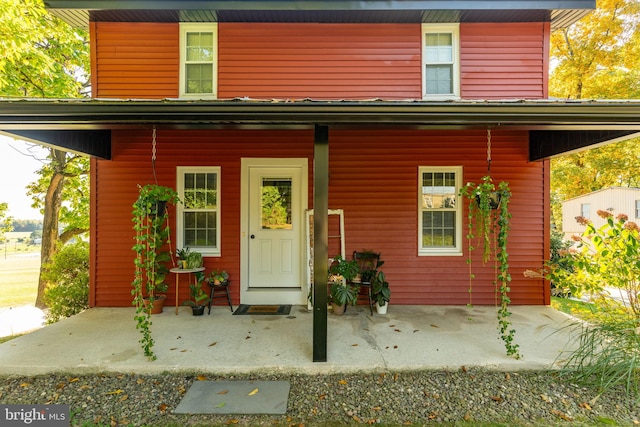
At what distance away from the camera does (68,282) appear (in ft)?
17.0

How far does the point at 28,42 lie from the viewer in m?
5.36

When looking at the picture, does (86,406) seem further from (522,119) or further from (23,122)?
(522,119)

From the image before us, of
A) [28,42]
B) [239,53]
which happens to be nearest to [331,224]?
[239,53]

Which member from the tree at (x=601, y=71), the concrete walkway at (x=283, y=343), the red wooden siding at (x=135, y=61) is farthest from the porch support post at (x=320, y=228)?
the tree at (x=601, y=71)

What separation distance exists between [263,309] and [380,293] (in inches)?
70.1

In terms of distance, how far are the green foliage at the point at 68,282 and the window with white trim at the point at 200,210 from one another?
1.94 meters

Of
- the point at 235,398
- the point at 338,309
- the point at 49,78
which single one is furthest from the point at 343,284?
the point at 49,78

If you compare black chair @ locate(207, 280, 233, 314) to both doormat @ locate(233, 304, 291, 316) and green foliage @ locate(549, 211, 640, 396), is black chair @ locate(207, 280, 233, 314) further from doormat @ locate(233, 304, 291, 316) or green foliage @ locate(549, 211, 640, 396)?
green foliage @ locate(549, 211, 640, 396)

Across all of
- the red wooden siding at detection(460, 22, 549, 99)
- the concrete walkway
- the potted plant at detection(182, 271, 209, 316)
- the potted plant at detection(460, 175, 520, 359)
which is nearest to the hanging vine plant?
the potted plant at detection(460, 175, 520, 359)

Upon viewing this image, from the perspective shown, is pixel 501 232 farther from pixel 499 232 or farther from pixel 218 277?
pixel 218 277

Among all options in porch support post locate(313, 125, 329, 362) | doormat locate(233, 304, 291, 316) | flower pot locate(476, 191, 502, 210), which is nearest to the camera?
porch support post locate(313, 125, 329, 362)

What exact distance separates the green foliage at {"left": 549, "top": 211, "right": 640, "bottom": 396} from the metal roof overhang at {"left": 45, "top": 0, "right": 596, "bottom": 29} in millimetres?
3524

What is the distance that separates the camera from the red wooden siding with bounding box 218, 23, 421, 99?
4973 millimetres

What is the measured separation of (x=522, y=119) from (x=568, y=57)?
10.6m
